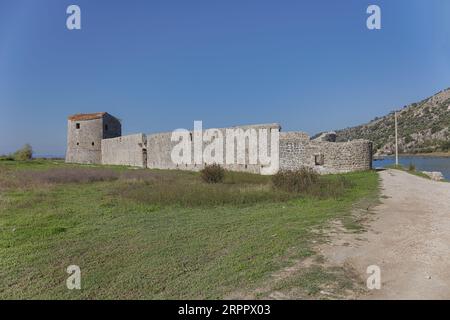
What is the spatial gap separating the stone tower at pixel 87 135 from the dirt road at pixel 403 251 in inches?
1424

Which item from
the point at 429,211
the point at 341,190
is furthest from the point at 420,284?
the point at 341,190

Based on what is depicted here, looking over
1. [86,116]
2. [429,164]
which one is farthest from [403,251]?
[86,116]

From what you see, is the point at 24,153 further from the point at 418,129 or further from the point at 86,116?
the point at 418,129

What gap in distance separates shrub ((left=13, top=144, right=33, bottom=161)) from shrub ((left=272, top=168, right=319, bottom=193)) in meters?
38.0

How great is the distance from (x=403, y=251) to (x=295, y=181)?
23.2 ft

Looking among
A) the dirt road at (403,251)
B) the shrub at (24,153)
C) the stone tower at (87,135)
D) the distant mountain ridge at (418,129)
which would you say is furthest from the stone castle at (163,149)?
the distant mountain ridge at (418,129)

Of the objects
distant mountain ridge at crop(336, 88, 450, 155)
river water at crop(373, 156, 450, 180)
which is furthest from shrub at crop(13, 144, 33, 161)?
distant mountain ridge at crop(336, 88, 450, 155)

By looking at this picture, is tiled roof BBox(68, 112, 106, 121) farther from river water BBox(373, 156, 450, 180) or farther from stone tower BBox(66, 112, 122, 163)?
river water BBox(373, 156, 450, 180)

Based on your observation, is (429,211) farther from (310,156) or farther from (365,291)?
(310,156)

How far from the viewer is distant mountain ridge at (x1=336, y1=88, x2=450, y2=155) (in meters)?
63.0

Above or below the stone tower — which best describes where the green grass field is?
below

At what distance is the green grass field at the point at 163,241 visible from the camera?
12.5 feet

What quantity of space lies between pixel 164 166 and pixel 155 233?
2234 centimetres
